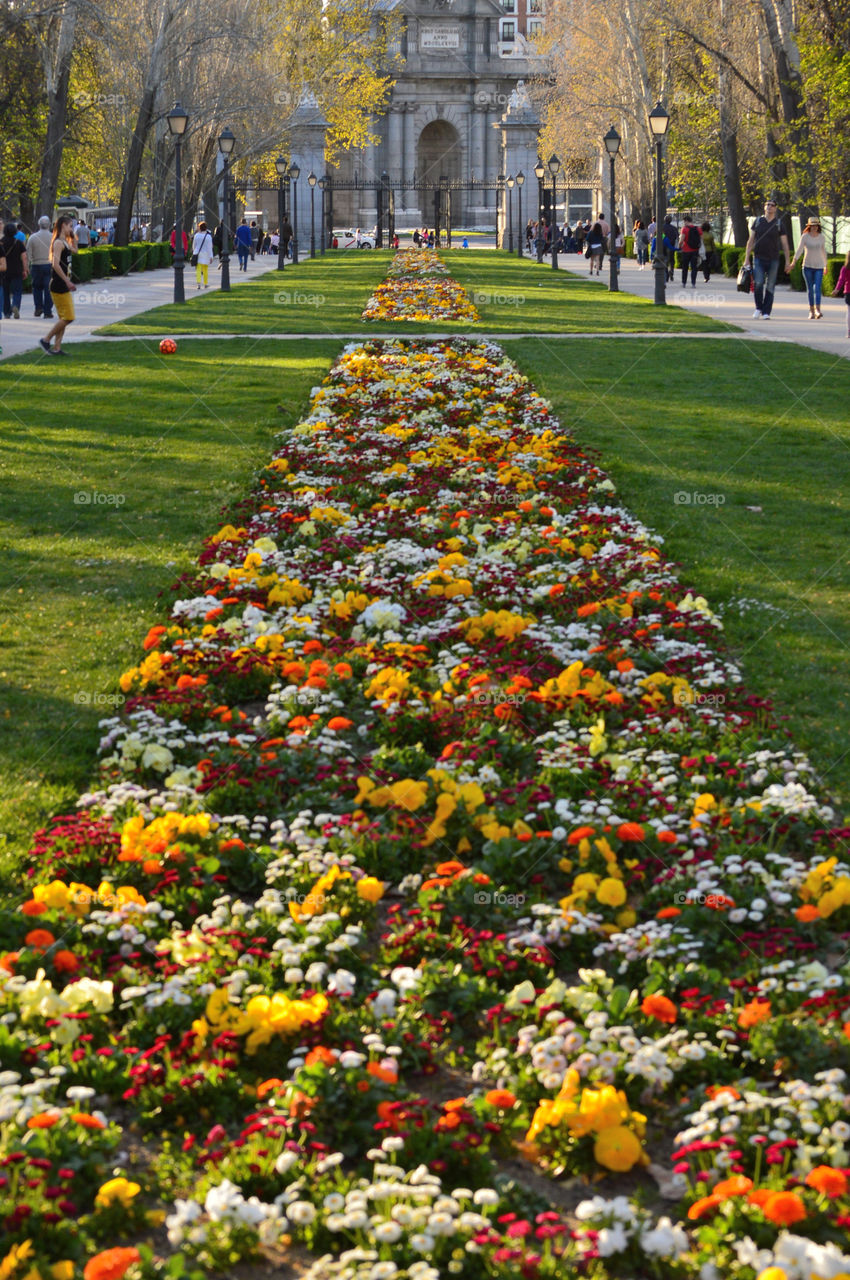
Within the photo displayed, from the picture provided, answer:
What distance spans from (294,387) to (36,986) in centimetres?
1303

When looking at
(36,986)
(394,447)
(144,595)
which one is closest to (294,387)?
(394,447)

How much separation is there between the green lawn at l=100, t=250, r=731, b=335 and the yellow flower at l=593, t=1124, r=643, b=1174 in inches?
789

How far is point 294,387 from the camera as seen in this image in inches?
639

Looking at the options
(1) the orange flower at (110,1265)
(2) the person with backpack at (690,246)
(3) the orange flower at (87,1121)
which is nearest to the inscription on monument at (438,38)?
(2) the person with backpack at (690,246)

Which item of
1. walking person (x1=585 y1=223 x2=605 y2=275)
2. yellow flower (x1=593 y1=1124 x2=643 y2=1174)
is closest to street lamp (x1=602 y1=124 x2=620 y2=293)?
walking person (x1=585 y1=223 x2=605 y2=275)

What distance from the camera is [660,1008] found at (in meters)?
3.71

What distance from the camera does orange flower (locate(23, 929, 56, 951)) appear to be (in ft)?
13.5

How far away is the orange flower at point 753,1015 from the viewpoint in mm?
3699

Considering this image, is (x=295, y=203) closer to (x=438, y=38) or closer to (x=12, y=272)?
(x=12, y=272)

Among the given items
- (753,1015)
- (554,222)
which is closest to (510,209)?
(554,222)

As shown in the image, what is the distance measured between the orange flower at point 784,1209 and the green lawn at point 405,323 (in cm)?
2035

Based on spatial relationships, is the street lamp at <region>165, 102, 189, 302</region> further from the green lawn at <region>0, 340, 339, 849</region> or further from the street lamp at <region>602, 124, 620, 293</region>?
the green lawn at <region>0, 340, 339, 849</region>

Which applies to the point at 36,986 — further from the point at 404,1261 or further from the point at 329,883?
the point at 404,1261

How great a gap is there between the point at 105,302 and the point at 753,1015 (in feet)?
96.0
